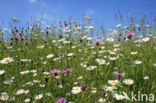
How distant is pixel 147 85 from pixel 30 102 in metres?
→ 1.30

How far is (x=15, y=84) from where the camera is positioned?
242 cm

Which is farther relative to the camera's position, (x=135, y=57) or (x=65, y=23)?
(x=65, y=23)

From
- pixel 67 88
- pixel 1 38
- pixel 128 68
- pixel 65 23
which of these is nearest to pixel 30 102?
pixel 67 88

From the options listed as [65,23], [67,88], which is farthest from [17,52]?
[67,88]

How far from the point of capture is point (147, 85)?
2.12 m

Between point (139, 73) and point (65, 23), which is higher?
point (65, 23)

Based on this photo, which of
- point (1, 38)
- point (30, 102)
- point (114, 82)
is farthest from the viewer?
point (1, 38)

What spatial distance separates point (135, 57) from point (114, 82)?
4.56ft

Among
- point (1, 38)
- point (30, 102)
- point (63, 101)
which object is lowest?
point (30, 102)

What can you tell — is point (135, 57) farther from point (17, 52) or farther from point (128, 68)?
point (17, 52)

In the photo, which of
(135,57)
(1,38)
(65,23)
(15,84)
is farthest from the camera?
(1,38)

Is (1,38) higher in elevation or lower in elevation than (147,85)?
higher

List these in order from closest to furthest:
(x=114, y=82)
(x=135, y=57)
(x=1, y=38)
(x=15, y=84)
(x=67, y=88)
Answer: (x=114, y=82) < (x=67, y=88) < (x=15, y=84) < (x=135, y=57) < (x=1, y=38)

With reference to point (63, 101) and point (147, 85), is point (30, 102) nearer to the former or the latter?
point (63, 101)
